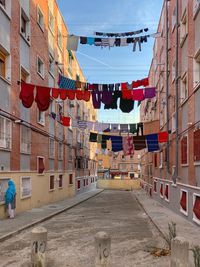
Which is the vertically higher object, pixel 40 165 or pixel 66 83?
pixel 66 83

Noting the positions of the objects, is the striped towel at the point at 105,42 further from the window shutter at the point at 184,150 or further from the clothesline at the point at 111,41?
the window shutter at the point at 184,150

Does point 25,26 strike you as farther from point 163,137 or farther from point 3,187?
point 163,137

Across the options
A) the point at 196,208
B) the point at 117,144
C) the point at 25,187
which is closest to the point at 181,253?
the point at 196,208

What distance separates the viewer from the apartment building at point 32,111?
1639 cm

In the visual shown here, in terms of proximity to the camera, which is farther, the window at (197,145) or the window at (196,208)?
the window at (197,145)

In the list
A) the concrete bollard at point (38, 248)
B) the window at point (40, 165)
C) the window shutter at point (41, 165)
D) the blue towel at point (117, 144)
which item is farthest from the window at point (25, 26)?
the concrete bollard at point (38, 248)

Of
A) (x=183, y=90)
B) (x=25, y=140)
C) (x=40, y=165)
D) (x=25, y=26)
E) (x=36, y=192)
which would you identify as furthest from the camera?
(x=40, y=165)

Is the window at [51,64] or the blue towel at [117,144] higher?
the window at [51,64]

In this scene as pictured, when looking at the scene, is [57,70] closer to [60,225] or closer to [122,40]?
[122,40]

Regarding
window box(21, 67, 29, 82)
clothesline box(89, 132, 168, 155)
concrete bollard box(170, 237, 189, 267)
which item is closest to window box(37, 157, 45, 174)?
clothesline box(89, 132, 168, 155)

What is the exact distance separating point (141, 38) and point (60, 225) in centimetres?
958

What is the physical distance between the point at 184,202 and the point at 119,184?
140ft

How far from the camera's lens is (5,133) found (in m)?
16.2

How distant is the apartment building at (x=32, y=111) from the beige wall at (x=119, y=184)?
26.1m
